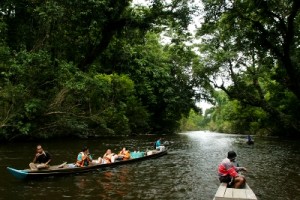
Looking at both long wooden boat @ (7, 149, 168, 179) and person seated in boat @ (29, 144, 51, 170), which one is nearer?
long wooden boat @ (7, 149, 168, 179)

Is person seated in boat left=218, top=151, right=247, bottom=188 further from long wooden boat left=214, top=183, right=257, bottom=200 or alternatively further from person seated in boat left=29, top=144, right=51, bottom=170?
person seated in boat left=29, top=144, right=51, bottom=170

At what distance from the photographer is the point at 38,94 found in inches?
1130

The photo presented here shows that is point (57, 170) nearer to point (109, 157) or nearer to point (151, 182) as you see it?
point (151, 182)

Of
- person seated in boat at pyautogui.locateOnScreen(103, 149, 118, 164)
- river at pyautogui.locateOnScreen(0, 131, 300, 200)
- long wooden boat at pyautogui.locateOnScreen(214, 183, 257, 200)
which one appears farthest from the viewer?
person seated in boat at pyautogui.locateOnScreen(103, 149, 118, 164)

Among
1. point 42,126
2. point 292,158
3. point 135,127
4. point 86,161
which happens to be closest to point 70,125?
point 42,126

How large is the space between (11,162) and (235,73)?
32227 millimetres

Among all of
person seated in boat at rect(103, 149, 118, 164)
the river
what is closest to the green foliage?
the river

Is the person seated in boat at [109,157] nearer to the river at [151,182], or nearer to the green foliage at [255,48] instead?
the river at [151,182]

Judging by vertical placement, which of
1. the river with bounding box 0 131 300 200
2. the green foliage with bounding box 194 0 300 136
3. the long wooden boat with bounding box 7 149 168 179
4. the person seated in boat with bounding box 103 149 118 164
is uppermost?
the green foliage with bounding box 194 0 300 136

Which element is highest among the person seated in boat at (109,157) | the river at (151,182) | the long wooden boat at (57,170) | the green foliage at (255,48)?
the green foliage at (255,48)

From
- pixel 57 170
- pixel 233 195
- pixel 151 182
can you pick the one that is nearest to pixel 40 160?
pixel 57 170

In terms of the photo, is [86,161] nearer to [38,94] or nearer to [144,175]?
[144,175]

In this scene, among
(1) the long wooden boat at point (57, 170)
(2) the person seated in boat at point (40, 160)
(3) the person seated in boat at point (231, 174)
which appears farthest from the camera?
(2) the person seated in boat at point (40, 160)

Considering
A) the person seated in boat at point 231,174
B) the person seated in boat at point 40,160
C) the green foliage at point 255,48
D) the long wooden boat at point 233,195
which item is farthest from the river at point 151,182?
the green foliage at point 255,48
